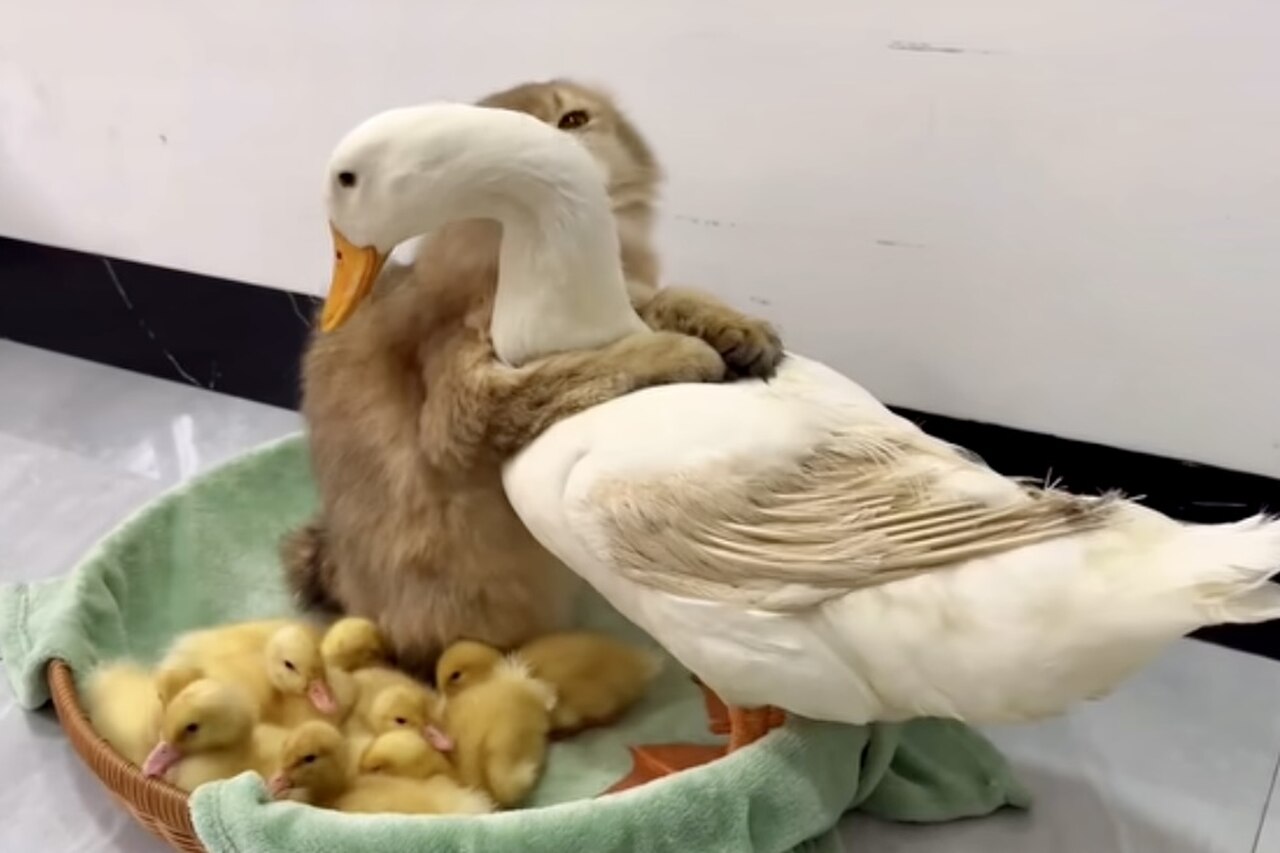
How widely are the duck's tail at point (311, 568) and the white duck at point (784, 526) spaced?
0.30m

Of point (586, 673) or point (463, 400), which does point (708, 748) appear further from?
point (463, 400)

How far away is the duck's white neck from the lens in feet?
2.94

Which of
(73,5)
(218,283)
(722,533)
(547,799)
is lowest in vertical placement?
(547,799)

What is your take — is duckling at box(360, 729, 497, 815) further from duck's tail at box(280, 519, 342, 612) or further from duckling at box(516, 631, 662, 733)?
duck's tail at box(280, 519, 342, 612)

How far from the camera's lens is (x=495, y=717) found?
1.00 meters

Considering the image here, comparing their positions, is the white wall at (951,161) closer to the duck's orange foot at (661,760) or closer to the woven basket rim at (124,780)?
the duck's orange foot at (661,760)

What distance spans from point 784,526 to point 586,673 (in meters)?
0.28

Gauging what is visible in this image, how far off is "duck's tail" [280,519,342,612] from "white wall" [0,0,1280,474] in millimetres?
407

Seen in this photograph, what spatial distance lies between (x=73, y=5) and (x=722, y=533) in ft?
3.52

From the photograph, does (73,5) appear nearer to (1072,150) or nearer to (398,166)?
(398,166)

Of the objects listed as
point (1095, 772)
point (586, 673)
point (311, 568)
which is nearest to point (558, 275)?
point (586, 673)

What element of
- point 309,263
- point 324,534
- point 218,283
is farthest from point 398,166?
point 218,283

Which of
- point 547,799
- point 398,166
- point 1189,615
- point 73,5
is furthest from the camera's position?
point 73,5

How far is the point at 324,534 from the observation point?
1.17 m
